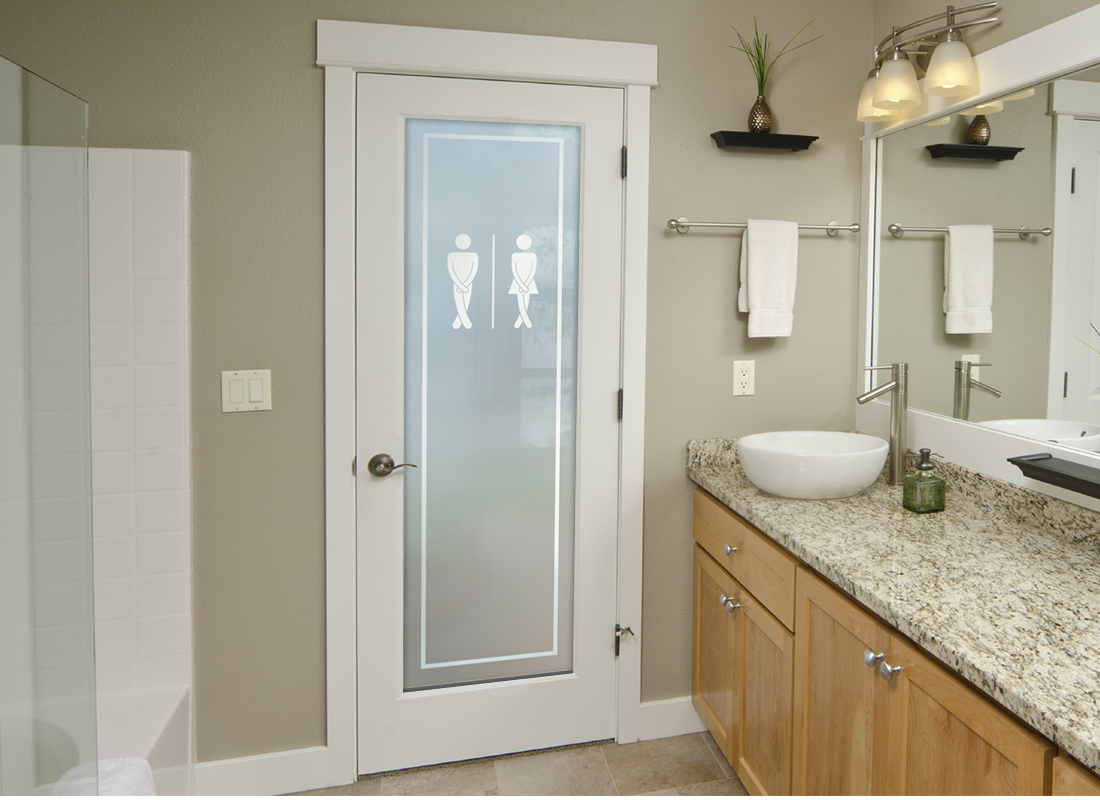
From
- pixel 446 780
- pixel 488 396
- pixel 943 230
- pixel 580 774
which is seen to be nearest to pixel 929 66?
pixel 943 230

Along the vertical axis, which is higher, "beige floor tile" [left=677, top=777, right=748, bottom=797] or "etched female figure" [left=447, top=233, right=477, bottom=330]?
"etched female figure" [left=447, top=233, right=477, bottom=330]

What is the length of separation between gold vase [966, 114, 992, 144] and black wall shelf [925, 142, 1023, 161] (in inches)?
0.5

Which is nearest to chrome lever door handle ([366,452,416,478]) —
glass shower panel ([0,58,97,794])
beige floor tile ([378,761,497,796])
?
beige floor tile ([378,761,497,796])

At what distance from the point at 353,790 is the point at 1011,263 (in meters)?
2.23

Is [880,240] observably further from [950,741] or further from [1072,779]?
[1072,779]

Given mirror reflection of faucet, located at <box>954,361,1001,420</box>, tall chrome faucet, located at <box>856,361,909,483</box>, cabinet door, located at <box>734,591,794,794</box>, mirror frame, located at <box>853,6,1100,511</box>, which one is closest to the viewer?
mirror frame, located at <box>853,6,1100,511</box>

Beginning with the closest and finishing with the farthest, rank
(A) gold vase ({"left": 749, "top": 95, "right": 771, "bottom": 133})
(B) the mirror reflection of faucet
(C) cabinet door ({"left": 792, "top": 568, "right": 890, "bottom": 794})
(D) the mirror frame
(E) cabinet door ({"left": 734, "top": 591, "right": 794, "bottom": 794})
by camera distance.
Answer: (C) cabinet door ({"left": 792, "top": 568, "right": 890, "bottom": 794}) → (D) the mirror frame → (E) cabinet door ({"left": 734, "top": 591, "right": 794, "bottom": 794}) → (B) the mirror reflection of faucet → (A) gold vase ({"left": 749, "top": 95, "right": 771, "bottom": 133})

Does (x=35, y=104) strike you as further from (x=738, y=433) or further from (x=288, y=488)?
(x=738, y=433)

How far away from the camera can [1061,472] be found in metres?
1.47

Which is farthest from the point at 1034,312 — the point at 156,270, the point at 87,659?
the point at 156,270

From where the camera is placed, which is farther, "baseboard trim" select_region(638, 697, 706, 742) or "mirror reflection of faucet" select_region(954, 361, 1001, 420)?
"baseboard trim" select_region(638, 697, 706, 742)

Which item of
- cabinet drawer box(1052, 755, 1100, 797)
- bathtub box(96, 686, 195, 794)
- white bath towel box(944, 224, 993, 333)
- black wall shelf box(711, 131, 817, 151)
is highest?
black wall shelf box(711, 131, 817, 151)

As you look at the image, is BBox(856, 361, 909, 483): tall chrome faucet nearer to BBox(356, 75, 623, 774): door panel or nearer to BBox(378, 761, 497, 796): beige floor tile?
BBox(356, 75, 623, 774): door panel

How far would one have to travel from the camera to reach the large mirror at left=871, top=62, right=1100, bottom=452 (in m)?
1.53
